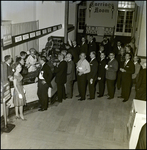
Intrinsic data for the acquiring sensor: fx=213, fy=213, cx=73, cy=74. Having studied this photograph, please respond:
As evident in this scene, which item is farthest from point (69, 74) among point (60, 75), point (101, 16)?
point (101, 16)

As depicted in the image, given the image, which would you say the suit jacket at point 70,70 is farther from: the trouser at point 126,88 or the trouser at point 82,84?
the trouser at point 126,88

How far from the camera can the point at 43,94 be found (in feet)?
17.0

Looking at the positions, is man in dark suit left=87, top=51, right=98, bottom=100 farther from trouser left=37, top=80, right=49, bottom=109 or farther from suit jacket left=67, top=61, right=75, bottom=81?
trouser left=37, top=80, right=49, bottom=109

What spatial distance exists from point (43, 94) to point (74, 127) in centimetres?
117

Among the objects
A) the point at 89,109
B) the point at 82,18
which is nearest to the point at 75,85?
the point at 89,109

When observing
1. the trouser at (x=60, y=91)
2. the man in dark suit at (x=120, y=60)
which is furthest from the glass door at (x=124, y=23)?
the trouser at (x=60, y=91)

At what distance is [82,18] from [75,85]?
340 inches

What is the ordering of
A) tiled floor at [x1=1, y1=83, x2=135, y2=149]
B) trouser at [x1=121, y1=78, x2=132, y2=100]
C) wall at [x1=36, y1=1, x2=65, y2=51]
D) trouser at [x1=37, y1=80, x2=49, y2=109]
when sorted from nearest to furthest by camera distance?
tiled floor at [x1=1, y1=83, x2=135, y2=149]
trouser at [x1=37, y1=80, x2=49, y2=109]
trouser at [x1=121, y1=78, x2=132, y2=100]
wall at [x1=36, y1=1, x2=65, y2=51]

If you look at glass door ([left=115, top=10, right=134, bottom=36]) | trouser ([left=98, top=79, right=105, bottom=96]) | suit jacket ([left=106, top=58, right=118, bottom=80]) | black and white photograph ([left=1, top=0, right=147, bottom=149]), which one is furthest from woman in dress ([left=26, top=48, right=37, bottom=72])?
glass door ([left=115, top=10, right=134, bottom=36])

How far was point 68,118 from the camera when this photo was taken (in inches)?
196

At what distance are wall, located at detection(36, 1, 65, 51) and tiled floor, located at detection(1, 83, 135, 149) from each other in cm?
384

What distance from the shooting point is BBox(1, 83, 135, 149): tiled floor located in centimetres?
394

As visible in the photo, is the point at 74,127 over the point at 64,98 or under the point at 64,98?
under

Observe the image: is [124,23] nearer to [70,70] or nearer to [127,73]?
[127,73]
